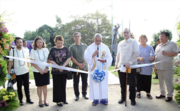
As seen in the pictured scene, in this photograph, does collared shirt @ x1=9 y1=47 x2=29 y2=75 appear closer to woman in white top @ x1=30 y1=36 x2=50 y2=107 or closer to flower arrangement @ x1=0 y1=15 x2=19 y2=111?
woman in white top @ x1=30 y1=36 x2=50 y2=107

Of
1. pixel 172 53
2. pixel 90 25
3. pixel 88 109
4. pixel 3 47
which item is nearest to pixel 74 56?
pixel 88 109

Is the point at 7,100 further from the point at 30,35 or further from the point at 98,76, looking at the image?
the point at 30,35

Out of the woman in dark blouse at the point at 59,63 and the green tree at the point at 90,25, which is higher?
the green tree at the point at 90,25

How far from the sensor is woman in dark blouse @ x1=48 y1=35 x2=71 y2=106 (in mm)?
4336

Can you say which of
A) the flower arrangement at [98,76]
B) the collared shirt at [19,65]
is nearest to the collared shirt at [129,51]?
the flower arrangement at [98,76]

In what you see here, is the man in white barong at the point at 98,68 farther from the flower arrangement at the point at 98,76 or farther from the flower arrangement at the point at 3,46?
the flower arrangement at the point at 3,46

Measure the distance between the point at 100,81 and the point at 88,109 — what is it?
83cm

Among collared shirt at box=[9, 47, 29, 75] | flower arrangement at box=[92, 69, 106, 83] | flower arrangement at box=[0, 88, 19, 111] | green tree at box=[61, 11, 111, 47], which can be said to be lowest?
flower arrangement at box=[0, 88, 19, 111]

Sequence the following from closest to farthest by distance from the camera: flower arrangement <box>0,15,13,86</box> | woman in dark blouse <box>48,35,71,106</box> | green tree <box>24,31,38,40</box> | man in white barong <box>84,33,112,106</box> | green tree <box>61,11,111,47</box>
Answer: flower arrangement <box>0,15,13,86</box>, woman in dark blouse <box>48,35,71,106</box>, man in white barong <box>84,33,112,106</box>, green tree <box>61,11,111,47</box>, green tree <box>24,31,38,40</box>

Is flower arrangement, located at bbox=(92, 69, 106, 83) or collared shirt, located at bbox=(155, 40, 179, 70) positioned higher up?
collared shirt, located at bbox=(155, 40, 179, 70)

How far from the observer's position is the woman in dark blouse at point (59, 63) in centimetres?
434

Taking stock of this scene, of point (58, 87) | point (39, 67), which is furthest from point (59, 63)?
point (58, 87)

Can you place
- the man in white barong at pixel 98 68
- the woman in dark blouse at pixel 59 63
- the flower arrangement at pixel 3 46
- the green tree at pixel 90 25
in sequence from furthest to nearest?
the green tree at pixel 90 25 → the man in white barong at pixel 98 68 → the woman in dark blouse at pixel 59 63 → the flower arrangement at pixel 3 46

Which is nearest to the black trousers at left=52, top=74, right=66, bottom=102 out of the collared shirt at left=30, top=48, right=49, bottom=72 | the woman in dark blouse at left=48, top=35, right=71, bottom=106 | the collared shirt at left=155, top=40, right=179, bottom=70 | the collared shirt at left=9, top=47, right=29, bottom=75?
the woman in dark blouse at left=48, top=35, right=71, bottom=106
